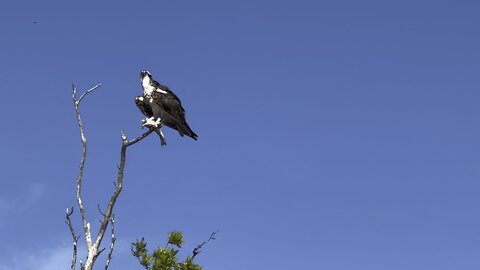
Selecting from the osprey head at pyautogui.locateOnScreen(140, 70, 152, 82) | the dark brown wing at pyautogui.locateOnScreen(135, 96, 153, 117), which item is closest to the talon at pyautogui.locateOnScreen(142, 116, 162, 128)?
the dark brown wing at pyautogui.locateOnScreen(135, 96, 153, 117)

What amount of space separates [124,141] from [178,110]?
295 centimetres

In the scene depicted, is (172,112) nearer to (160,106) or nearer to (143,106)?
(160,106)

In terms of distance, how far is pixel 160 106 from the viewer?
17516mm

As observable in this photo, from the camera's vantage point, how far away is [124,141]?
15.3 meters

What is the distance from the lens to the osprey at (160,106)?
57.6 feet

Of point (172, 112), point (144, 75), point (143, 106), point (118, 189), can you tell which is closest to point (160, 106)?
point (172, 112)

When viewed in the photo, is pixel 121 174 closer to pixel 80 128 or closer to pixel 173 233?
pixel 80 128

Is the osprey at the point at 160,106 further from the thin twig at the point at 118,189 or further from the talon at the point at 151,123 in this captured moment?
the thin twig at the point at 118,189

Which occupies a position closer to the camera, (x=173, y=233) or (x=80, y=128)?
(x=80, y=128)

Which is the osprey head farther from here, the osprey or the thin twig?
the thin twig

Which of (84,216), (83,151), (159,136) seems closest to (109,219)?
(84,216)

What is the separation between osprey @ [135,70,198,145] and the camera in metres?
17.6

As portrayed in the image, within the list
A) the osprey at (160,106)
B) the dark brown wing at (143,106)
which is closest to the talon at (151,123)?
the osprey at (160,106)

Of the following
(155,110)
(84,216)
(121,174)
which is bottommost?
(84,216)
